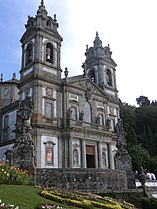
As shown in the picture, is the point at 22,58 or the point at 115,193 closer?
the point at 115,193

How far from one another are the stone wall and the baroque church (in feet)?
45.0

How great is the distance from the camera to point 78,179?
1582cm

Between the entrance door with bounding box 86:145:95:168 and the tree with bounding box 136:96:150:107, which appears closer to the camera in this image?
the entrance door with bounding box 86:145:95:168

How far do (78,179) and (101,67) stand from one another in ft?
98.3

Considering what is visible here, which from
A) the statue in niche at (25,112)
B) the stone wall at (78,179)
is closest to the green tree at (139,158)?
the stone wall at (78,179)

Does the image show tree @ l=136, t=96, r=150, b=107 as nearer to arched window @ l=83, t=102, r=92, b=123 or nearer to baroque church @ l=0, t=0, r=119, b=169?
baroque church @ l=0, t=0, r=119, b=169

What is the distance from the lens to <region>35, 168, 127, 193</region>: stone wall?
1511 cm

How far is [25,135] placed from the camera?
16.3m

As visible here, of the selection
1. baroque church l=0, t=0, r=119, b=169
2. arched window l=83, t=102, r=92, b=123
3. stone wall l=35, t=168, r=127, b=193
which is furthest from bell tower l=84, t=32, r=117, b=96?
stone wall l=35, t=168, r=127, b=193

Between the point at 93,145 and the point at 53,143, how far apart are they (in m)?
6.37

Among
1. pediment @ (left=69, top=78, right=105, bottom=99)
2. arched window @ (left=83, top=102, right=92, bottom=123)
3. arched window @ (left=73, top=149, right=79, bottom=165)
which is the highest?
pediment @ (left=69, top=78, right=105, bottom=99)

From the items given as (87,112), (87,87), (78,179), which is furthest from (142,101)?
(78,179)

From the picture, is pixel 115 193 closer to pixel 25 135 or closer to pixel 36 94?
pixel 25 135

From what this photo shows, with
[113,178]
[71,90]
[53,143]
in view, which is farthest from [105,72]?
[113,178]
